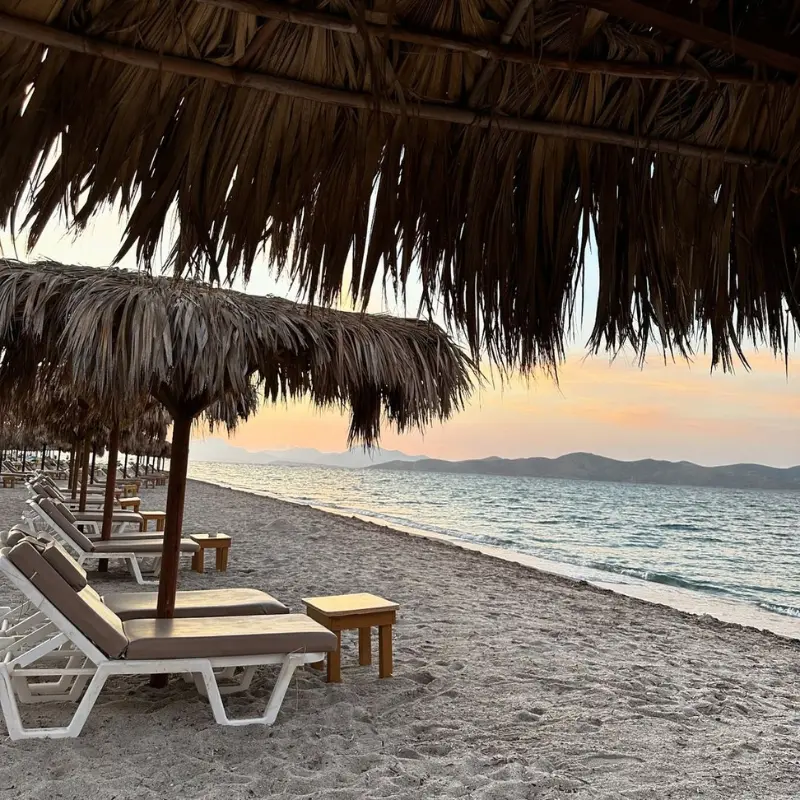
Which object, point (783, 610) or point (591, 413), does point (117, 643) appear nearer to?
point (783, 610)

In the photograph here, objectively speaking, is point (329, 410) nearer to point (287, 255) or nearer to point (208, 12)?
point (287, 255)

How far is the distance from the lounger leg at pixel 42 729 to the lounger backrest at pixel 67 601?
102mm

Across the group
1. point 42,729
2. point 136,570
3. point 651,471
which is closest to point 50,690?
point 42,729

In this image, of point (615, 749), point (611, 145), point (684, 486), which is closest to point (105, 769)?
point (615, 749)

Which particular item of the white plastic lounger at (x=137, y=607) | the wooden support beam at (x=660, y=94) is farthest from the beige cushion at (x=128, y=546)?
the wooden support beam at (x=660, y=94)

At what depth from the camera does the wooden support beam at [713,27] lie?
3.15 feet

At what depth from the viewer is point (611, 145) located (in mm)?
1422

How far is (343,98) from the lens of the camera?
130 centimetres

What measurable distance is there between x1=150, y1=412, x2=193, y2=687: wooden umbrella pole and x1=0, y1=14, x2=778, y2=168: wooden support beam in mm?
2504

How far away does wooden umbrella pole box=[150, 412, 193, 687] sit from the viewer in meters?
3.46

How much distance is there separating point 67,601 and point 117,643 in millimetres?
251

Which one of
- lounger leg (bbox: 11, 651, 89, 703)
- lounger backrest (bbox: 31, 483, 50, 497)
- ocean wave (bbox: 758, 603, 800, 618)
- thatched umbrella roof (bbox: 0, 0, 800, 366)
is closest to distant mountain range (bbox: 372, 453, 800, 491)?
ocean wave (bbox: 758, 603, 800, 618)

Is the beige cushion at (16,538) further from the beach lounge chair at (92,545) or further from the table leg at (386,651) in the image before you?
the beach lounge chair at (92,545)

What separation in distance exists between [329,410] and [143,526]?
18.0ft
